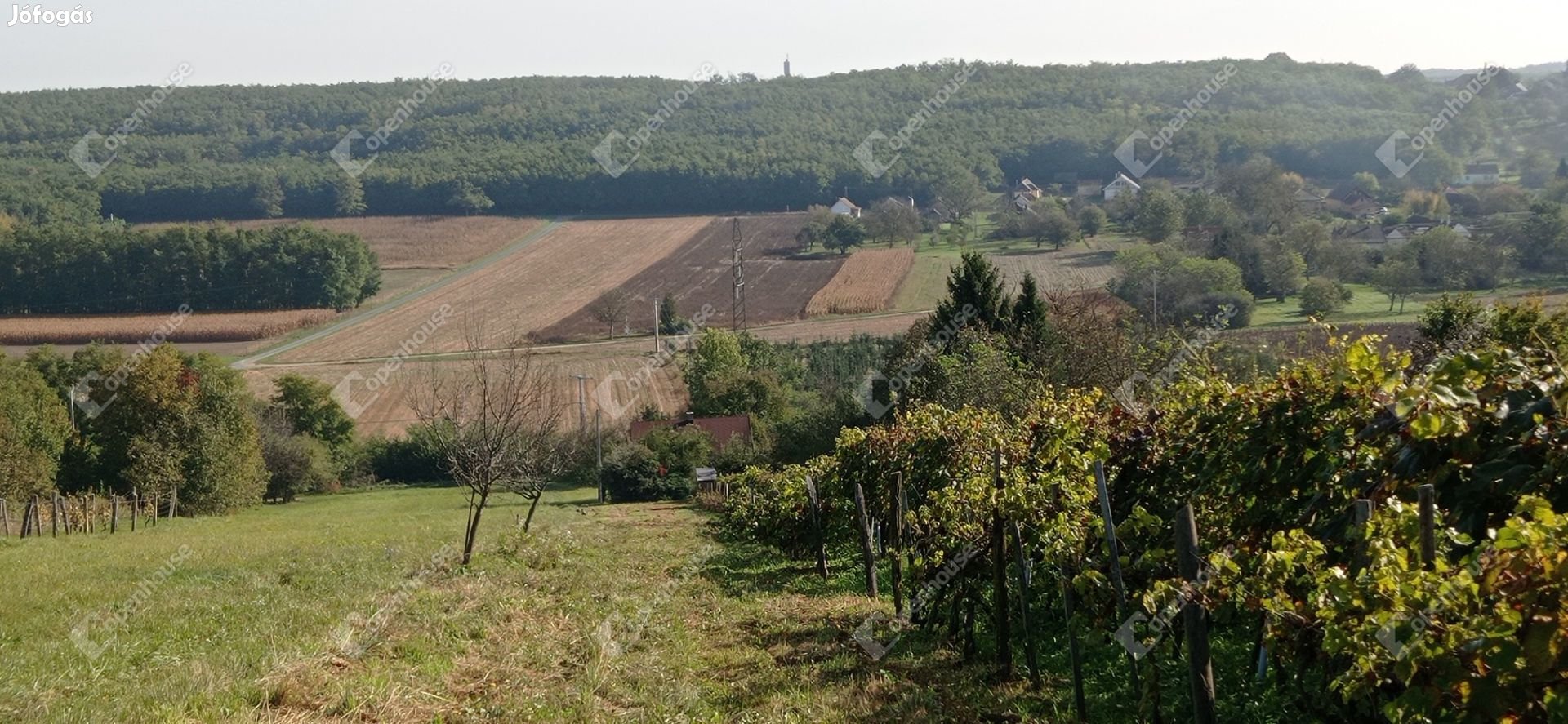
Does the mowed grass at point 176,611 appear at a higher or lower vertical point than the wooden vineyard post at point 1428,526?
lower

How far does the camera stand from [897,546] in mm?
12422

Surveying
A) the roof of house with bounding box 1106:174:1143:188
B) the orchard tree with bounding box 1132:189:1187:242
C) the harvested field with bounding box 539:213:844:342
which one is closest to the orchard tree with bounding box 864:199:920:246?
the harvested field with bounding box 539:213:844:342

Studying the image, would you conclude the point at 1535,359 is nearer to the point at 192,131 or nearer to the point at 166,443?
the point at 166,443

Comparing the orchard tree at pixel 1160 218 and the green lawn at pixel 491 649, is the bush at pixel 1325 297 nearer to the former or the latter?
the orchard tree at pixel 1160 218

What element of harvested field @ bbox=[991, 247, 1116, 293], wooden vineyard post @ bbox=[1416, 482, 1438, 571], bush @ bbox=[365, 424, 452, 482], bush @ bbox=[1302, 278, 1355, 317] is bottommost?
bush @ bbox=[365, 424, 452, 482]

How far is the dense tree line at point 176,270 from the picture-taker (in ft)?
250

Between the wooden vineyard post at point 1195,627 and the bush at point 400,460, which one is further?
the bush at point 400,460

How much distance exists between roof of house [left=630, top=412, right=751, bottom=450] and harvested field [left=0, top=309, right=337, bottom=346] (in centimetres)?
3067

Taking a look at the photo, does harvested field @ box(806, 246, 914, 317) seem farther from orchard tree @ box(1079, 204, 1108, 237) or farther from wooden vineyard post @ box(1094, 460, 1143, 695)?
wooden vineyard post @ box(1094, 460, 1143, 695)

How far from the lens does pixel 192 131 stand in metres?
128

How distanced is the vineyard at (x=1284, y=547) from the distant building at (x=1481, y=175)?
4455 inches

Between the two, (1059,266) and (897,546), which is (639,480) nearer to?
(897,546)

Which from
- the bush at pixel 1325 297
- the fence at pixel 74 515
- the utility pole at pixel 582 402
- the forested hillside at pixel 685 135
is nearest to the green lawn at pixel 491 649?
the fence at pixel 74 515

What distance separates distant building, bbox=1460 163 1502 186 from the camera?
107 meters
